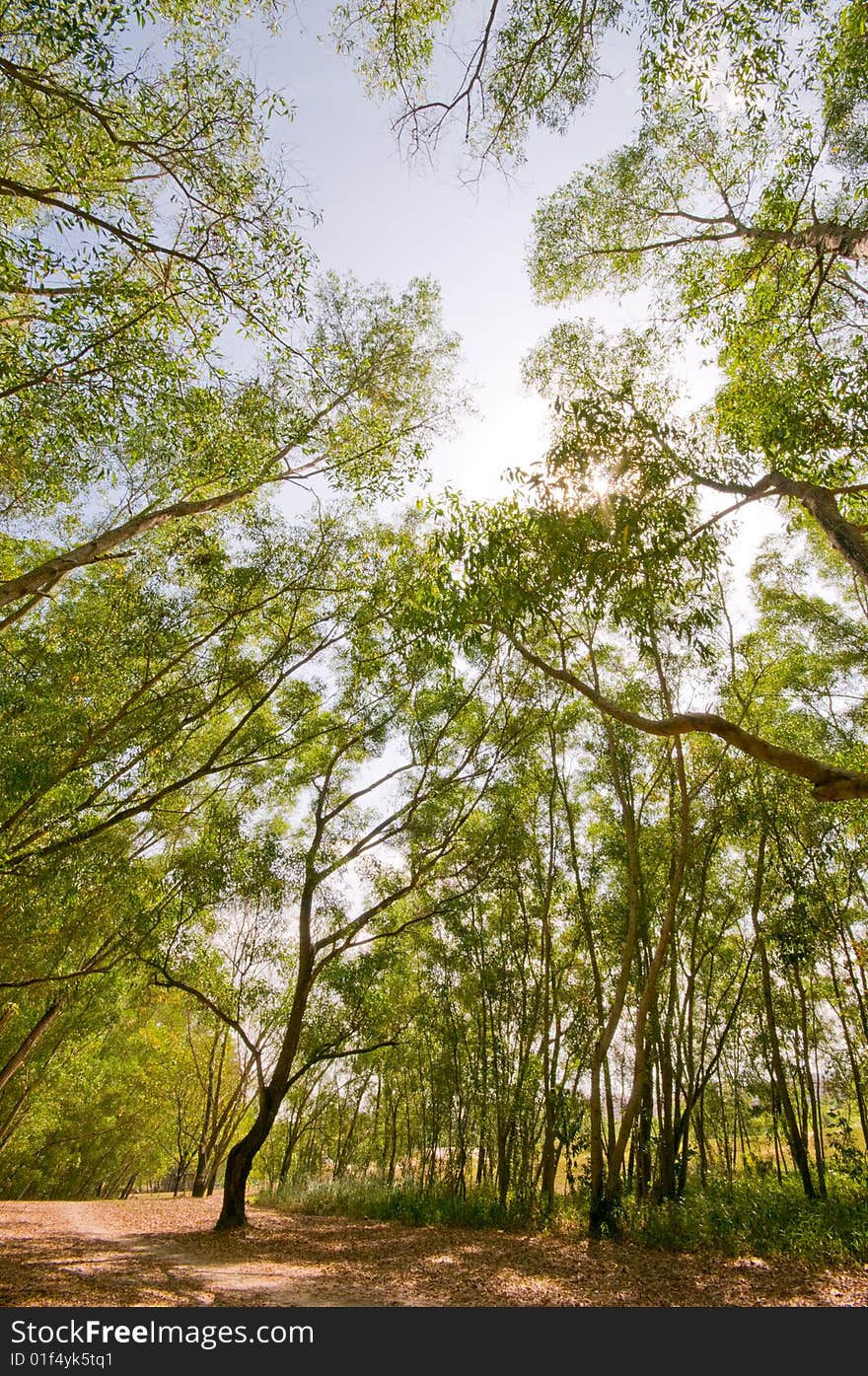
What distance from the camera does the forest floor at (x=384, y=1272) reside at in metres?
5.16

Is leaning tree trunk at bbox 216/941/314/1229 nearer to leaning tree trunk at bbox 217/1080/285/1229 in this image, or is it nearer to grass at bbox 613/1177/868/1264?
leaning tree trunk at bbox 217/1080/285/1229

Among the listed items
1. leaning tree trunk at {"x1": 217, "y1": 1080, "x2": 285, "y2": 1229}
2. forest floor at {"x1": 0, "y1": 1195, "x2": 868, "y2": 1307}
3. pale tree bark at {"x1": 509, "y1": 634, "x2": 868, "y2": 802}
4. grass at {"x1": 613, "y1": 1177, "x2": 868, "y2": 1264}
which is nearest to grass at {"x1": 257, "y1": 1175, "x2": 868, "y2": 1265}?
grass at {"x1": 613, "y1": 1177, "x2": 868, "y2": 1264}

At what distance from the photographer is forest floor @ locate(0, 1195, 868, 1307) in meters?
5.16

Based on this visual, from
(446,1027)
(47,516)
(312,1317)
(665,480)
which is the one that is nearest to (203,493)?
(47,516)

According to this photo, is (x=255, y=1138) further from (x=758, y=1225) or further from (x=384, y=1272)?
(x=758, y=1225)

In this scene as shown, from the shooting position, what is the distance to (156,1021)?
23781 mm

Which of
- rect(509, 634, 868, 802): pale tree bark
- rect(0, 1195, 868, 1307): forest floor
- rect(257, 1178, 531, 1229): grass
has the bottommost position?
rect(257, 1178, 531, 1229): grass

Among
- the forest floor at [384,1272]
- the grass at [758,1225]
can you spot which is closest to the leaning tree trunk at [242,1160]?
the forest floor at [384,1272]

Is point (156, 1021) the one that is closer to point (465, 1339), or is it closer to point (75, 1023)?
point (75, 1023)

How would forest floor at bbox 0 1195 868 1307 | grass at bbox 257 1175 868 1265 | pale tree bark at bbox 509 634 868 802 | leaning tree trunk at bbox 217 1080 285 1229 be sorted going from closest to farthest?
pale tree bark at bbox 509 634 868 802 → forest floor at bbox 0 1195 868 1307 → grass at bbox 257 1175 868 1265 → leaning tree trunk at bbox 217 1080 285 1229

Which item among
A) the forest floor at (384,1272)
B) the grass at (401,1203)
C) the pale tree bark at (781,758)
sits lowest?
the grass at (401,1203)

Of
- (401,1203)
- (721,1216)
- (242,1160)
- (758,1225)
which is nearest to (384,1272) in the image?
A: (242,1160)

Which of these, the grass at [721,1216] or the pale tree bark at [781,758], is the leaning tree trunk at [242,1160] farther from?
the pale tree bark at [781,758]

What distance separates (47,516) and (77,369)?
4.67 meters
